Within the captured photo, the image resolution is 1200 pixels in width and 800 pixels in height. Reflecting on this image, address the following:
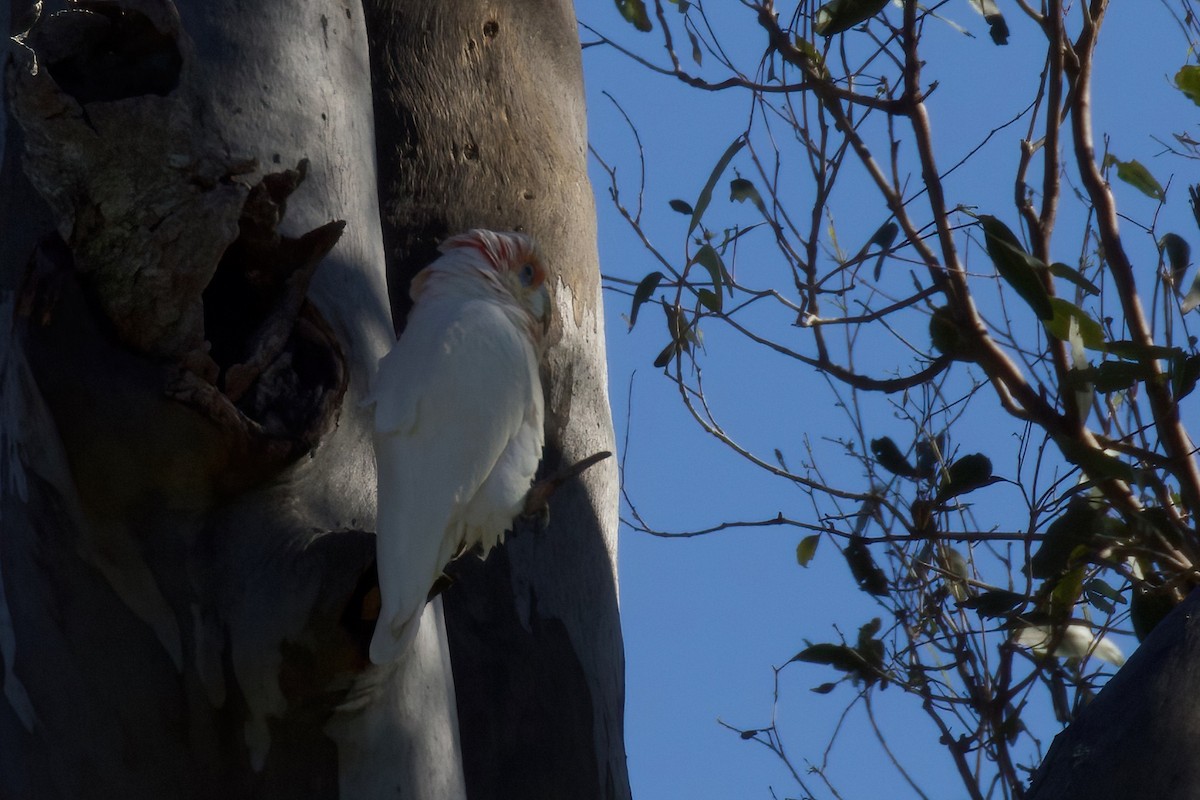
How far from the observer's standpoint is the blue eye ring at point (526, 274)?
1.59 metres

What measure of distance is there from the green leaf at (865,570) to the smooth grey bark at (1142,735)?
755 mm

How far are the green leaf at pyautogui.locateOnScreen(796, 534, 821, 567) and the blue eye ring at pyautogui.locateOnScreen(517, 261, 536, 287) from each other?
0.96 m

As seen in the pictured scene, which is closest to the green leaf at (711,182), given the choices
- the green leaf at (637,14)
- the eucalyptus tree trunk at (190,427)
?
the green leaf at (637,14)

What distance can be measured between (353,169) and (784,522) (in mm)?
1139

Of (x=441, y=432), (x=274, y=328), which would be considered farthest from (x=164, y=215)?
(x=441, y=432)

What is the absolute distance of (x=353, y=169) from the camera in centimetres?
130

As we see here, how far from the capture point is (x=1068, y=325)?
1.70m

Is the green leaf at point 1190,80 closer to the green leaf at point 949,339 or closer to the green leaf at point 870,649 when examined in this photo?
the green leaf at point 949,339

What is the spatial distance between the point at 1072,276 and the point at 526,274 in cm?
77

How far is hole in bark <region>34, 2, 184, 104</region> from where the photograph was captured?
3.51ft

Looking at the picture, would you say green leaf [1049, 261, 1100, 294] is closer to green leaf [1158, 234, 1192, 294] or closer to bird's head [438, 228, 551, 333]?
green leaf [1158, 234, 1192, 294]

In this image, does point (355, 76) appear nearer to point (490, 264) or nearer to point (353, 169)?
point (353, 169)

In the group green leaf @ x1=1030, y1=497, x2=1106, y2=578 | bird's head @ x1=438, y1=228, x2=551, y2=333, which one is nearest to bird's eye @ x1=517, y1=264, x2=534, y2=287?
bird's head @ x1=438, y1=228, x2=551, y2=333

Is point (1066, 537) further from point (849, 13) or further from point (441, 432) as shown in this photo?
point (441, 432)
